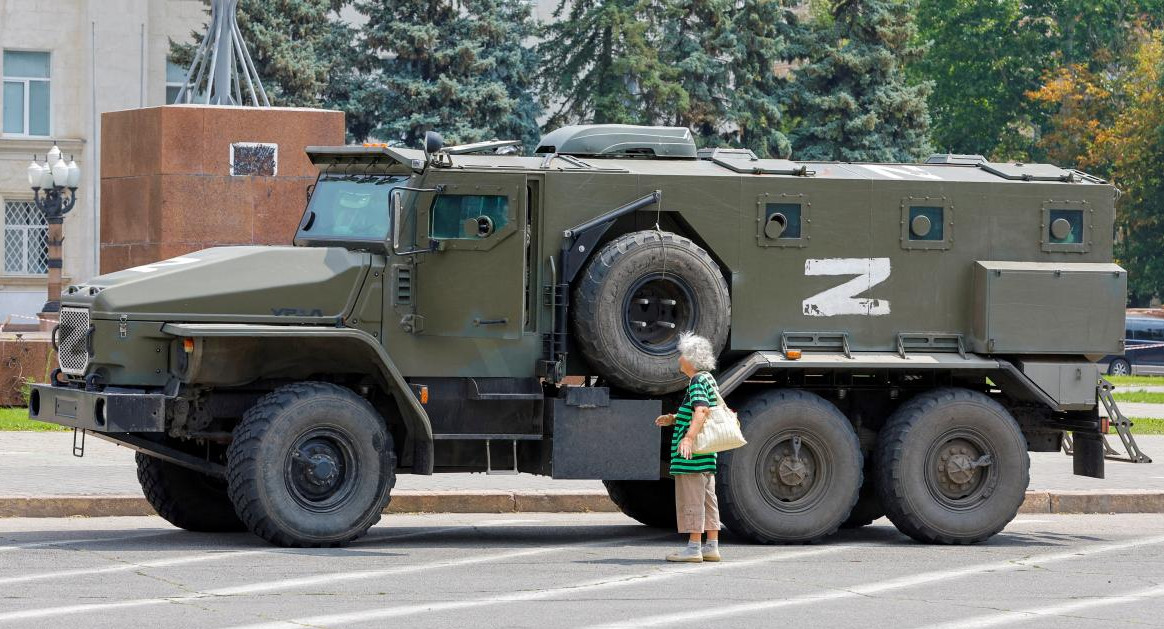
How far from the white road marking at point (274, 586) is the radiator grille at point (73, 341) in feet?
8.60

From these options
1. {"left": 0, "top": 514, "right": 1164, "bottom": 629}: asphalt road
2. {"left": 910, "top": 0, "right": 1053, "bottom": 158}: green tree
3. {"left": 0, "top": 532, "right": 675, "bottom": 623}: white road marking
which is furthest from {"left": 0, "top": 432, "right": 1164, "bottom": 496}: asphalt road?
{"left": 910, "top": 0, "right": 1053, "bottom": 158}: green tree

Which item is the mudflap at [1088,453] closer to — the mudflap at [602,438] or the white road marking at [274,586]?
the mudflap at [602,438]

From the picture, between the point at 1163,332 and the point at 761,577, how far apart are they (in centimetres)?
4356

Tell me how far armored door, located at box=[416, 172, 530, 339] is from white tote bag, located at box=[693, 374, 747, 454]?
5.59 feet

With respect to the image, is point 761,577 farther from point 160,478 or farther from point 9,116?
point 9,116

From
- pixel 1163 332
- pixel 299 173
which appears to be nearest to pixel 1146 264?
pixel 1163 332

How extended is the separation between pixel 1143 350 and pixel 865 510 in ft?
131

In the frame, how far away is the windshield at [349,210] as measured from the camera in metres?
12.8

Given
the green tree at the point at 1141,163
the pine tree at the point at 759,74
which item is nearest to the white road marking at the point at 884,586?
the pine tree at the point at 759,74

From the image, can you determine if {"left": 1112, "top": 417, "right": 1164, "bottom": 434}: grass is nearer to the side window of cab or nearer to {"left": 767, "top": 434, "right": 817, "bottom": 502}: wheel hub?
{"left": 767, "top": 434, "right": 817, "bottom": 502}: wheel hub

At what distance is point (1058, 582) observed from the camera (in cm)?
1120

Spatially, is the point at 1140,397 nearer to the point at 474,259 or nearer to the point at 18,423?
the point at 18,423

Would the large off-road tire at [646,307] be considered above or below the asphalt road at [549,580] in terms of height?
above

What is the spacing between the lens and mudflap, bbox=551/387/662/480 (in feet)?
41.9
